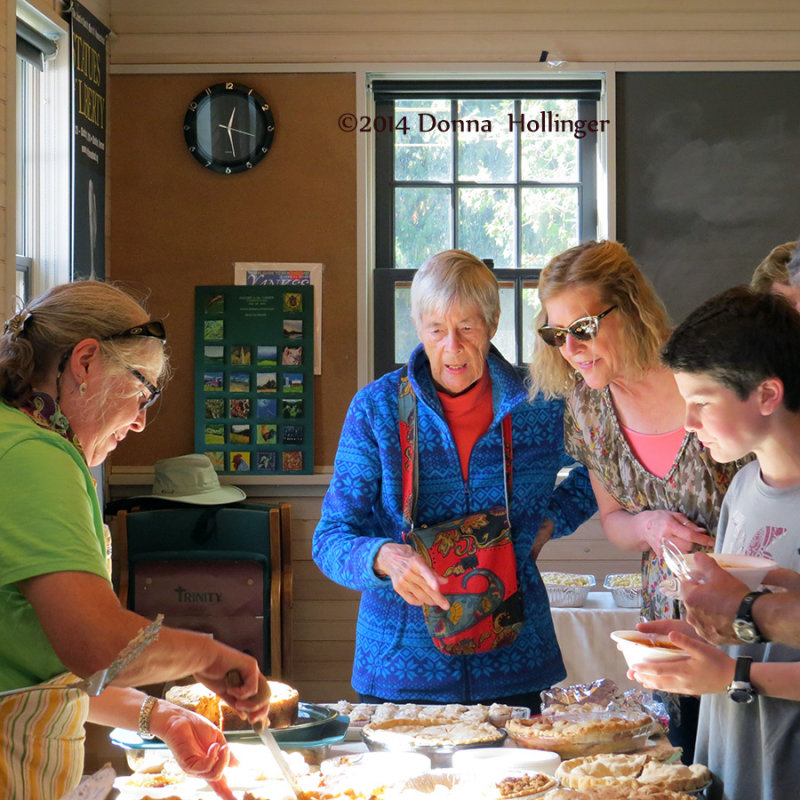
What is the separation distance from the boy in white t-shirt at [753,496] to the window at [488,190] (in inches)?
126

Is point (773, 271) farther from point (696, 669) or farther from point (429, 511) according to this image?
point (696, 669)

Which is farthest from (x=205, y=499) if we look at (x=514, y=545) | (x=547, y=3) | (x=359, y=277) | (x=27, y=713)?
(x=27, y=713)

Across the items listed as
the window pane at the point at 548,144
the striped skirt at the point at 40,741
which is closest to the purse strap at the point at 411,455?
the striped skirt at the point at 40,741

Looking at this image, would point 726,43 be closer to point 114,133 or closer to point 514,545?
point 114,133

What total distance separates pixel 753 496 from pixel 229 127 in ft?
11.7

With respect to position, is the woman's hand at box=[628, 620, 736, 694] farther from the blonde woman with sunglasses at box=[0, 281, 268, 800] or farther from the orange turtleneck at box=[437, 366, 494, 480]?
the orange turtleneck at box=[437, 366, 494, 480]

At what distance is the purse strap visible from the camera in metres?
2.35

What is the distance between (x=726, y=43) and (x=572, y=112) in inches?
28.4

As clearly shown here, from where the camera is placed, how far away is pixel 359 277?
4656mm

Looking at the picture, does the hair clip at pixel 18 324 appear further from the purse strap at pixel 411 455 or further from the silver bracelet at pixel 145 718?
the purse strap at pixel 411 455

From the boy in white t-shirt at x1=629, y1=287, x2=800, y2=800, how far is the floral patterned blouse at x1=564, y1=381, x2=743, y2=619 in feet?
1.69

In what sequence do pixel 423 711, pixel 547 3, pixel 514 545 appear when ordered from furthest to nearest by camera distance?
pixel 547 3, pixel 514 545, pixel 423 711

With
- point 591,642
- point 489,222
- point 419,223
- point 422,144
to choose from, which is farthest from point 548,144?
point 591,642

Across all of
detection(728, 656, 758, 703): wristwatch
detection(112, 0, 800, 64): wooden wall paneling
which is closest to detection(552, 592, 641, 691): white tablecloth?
detection(728, 656, 758, 703): wristwatch
